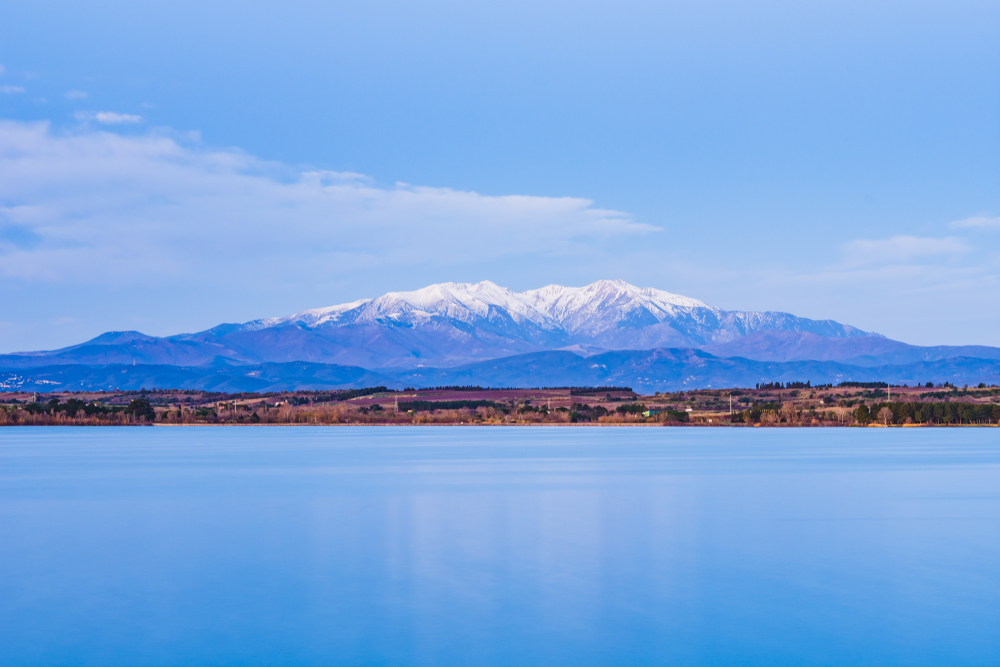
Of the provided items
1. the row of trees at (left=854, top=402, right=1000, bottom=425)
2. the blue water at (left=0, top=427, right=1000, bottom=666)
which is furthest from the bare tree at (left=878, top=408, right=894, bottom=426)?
the blue water at (left=0, top=427, right=1000, bottom=666)

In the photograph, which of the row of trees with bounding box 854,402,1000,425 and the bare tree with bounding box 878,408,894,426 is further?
Result: the bare tree with bounding box 878,408,894,426

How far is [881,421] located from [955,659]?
14145 cm

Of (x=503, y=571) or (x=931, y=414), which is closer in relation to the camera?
(x=503, y=571)

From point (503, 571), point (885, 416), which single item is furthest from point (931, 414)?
point (503, 571)

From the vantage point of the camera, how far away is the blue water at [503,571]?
60.2ft

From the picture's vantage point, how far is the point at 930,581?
24.5 metres

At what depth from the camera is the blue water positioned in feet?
Answer: 60.2

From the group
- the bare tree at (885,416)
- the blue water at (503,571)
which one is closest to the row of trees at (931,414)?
the bare tree at (885,416)

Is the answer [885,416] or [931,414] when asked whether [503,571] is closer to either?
[885,416]

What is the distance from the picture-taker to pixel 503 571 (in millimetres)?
25547

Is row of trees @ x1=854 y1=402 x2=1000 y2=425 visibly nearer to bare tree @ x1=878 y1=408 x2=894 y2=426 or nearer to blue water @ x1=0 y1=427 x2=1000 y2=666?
bare tree @ x1=878 y1=408 x2=894 y2=426

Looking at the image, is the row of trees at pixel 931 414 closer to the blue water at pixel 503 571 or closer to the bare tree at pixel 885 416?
the bare tree at pixel 885 416

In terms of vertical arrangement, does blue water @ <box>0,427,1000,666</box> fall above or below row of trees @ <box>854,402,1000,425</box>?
below

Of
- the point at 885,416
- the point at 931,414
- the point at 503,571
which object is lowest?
the point at 503,571
